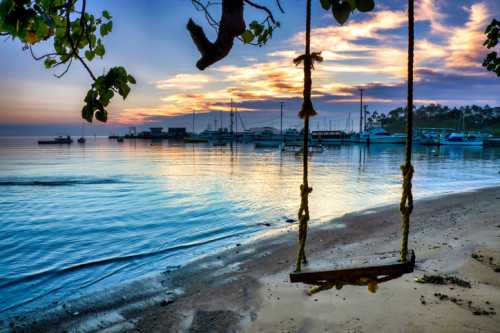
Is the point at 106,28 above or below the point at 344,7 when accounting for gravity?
above

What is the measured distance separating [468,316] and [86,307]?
22.4 feet

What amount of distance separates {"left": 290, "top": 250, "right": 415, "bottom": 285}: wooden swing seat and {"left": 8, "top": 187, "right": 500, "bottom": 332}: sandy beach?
1.11 feet

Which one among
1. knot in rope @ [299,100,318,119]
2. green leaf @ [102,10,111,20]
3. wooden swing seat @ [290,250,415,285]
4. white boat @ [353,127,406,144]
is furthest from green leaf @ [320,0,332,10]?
white boat @ [353,127,406,144]

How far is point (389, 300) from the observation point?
5793 mm

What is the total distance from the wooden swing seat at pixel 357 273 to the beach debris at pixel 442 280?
3.51 meters

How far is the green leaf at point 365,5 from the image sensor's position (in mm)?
1655

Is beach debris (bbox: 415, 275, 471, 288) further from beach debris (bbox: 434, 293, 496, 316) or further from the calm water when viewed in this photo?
the calm water

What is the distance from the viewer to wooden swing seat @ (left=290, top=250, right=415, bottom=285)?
135 inches

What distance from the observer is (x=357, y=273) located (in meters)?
3.42

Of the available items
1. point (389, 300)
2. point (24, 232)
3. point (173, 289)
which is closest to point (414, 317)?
point (389, 300)

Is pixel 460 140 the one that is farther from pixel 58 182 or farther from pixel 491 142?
pixel 58 182

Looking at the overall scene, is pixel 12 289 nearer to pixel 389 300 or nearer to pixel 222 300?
pixel 222 300

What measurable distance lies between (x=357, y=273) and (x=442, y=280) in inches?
158

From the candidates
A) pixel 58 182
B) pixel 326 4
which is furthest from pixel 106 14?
pixel 58 182
